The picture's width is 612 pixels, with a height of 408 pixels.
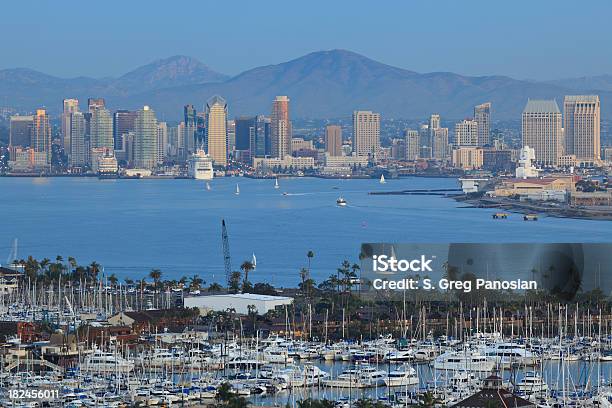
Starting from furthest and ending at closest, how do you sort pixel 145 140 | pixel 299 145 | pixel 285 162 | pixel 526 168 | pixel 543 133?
1. pixel 299 145
2. pixel 145 140
3. pixel 285 162
4. pixel 543 133
5. pixel 526 168

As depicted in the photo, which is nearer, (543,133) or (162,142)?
(543,133)

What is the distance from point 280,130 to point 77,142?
12214mm

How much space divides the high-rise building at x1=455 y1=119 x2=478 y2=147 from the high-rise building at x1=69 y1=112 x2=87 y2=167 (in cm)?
2263

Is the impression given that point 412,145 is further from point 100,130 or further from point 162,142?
point 100,130

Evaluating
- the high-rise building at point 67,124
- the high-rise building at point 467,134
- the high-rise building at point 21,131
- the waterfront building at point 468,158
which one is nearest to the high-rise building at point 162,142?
the high-rise building at point 67,124

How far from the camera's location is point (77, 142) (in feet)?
348

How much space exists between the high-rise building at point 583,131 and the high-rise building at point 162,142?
79.5ft

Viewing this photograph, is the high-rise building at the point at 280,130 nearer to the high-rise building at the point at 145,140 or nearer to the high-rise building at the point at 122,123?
the high-rise building at the point at 145,140

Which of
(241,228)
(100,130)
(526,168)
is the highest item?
(100,130)

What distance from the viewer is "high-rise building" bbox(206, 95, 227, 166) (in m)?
105

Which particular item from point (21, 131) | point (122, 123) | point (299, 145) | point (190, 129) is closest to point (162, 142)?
point (190, 129)

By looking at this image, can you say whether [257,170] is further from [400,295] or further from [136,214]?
[400,295]

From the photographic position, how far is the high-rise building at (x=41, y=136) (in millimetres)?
A: 105619

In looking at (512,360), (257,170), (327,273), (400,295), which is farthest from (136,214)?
(257,170)
